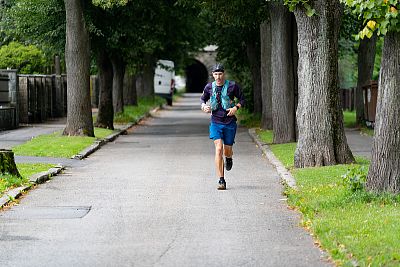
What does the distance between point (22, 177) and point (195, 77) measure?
337ft

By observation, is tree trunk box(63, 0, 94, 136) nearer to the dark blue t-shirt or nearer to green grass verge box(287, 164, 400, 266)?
the dark blue t-shirt

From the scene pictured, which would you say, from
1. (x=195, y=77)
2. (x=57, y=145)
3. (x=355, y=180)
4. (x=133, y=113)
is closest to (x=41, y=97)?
(x=133, y=113)

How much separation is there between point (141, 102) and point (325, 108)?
134 feet

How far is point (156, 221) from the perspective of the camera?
1198 centimetres

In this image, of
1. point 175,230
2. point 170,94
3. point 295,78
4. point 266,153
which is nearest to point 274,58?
point 295,78

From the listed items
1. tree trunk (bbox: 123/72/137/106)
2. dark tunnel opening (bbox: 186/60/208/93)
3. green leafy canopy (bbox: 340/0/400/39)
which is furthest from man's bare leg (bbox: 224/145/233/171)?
dark tunnel opening (bbox: 186/60/208/93)

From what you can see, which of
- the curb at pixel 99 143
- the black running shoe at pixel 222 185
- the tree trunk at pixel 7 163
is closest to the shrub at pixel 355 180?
the black running shoe at pixel 222 185

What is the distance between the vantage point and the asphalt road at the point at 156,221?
959cm

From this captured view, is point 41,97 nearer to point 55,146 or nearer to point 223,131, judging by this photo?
point 55,146

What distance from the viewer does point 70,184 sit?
1639 cm

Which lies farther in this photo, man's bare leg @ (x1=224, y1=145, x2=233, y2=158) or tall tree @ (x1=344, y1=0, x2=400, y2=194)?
man's bare leg @ (x1=224, y1=145, x2=233, y2=158)

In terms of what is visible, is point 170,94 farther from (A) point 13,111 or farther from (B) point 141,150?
(B) point 141,150

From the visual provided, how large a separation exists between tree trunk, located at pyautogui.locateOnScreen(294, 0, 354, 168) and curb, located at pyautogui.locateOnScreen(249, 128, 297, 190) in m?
0.55

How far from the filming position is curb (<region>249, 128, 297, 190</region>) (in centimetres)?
1609
